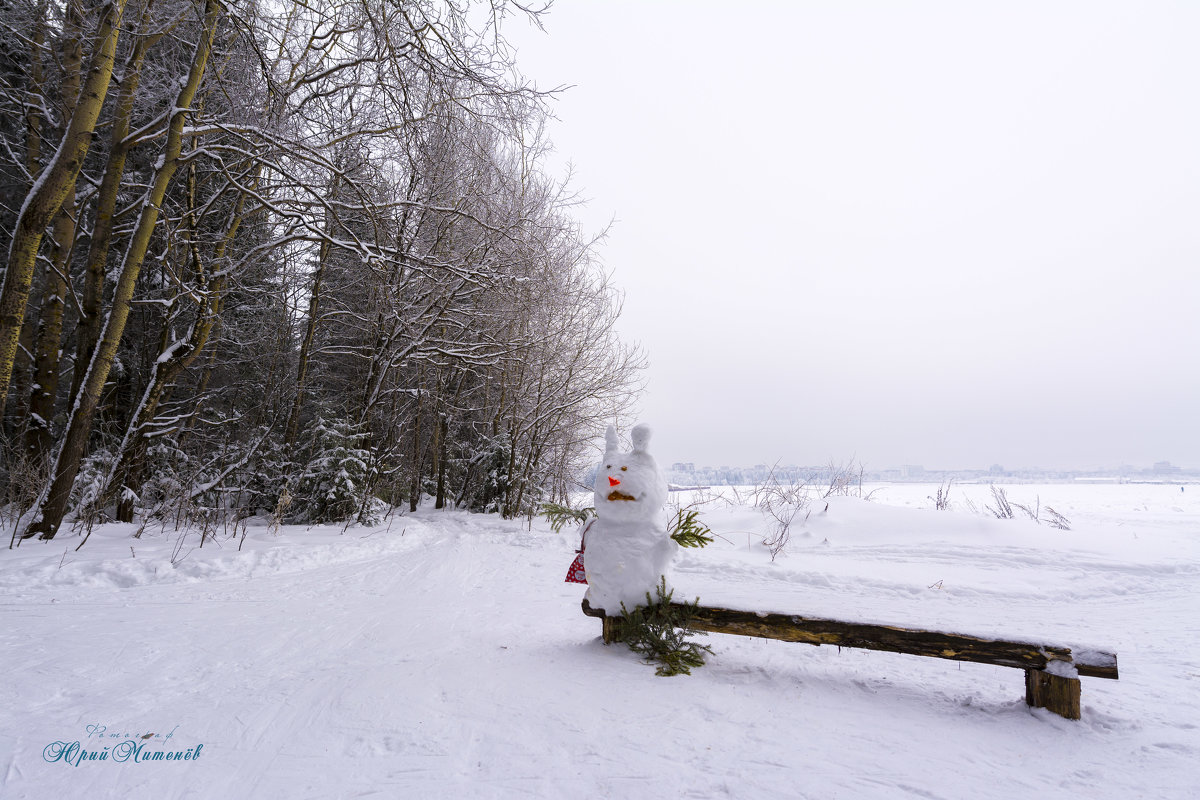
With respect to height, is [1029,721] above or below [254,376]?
below

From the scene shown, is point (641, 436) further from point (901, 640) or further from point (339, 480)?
point (339, 480)

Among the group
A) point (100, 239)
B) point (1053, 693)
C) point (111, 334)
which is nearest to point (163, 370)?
point (111, 334)

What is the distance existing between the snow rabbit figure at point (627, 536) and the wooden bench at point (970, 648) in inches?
23.8

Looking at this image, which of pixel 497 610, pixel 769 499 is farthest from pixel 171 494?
pixel 769 499

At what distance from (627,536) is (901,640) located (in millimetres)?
1725

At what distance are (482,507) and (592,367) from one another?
4145 millimetres

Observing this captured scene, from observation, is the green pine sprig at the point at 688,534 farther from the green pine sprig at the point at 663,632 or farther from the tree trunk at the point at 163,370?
the tree trunk at the point at 163,370

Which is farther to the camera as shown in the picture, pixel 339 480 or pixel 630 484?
pixel 339 480

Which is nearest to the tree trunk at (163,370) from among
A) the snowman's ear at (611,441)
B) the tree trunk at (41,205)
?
the tree trunk at (41,205)

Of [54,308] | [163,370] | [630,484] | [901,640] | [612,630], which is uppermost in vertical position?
[54,308]

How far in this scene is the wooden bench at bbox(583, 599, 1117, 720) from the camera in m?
2.80

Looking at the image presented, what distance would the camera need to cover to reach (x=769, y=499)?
31.4 ft

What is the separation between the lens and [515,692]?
9.87 feet

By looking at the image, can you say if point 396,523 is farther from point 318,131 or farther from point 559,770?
point 559,770
